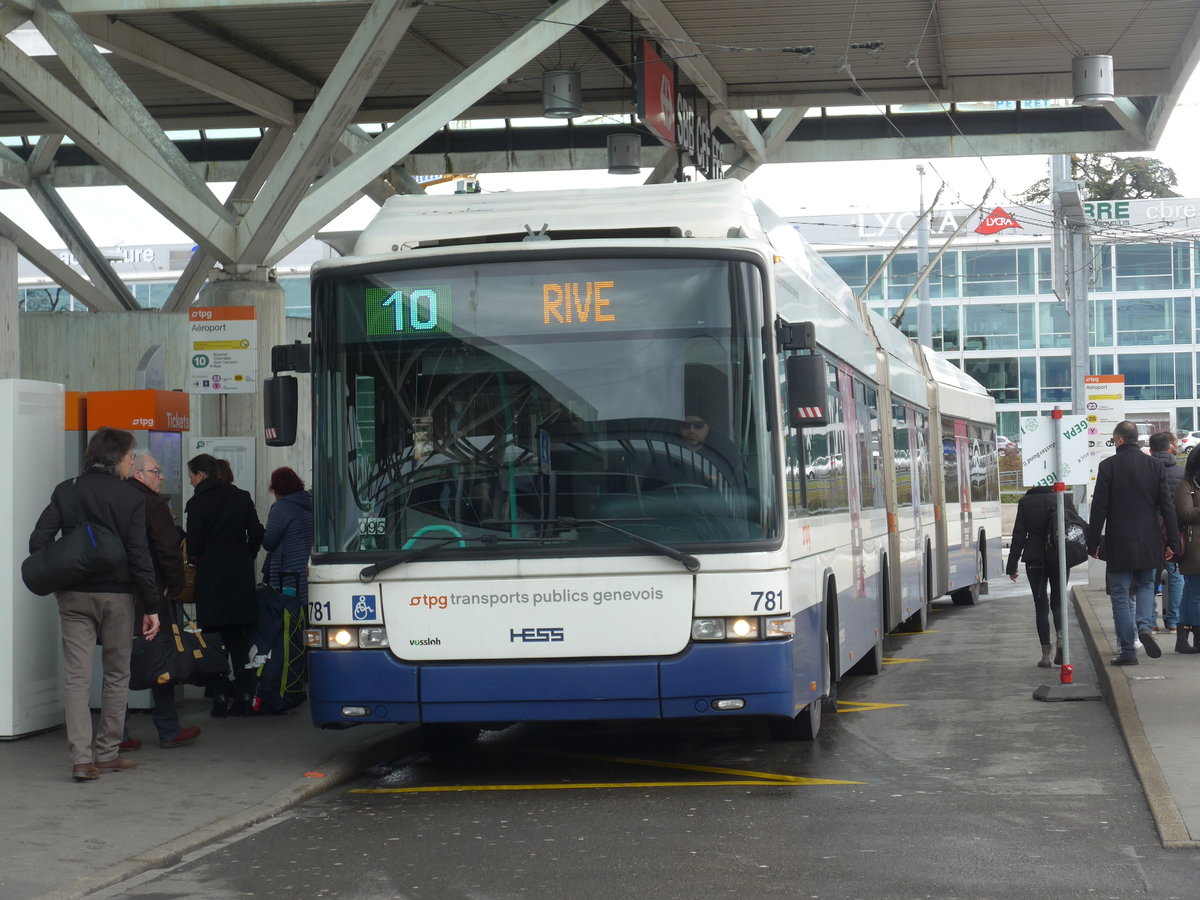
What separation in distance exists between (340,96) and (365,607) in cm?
621

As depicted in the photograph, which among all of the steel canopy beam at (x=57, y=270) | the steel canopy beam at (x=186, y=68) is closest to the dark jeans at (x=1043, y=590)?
the steel canopy beam at (x=186, y=68)

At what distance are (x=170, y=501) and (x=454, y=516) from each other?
14.7 feet

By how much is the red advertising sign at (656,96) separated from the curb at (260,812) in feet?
23.9

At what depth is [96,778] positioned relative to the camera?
9.02 metres

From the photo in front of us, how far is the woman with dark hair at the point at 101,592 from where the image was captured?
903cm

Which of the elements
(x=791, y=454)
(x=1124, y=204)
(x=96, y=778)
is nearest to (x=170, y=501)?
(x=96, y=778)

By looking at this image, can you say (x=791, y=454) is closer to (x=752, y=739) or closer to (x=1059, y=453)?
(x=752, y=739)

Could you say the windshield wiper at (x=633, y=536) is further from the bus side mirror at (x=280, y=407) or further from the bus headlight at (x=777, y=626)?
the bus side mirror at (x=280, y=407)

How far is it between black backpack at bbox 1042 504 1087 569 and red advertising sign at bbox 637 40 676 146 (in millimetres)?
5339

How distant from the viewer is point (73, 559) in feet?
29.2

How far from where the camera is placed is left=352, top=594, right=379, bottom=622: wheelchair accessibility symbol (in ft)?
28.7

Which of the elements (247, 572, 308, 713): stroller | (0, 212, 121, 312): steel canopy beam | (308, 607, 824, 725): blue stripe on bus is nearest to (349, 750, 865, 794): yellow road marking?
(308, 607, 824, 725): blue stripe on bus

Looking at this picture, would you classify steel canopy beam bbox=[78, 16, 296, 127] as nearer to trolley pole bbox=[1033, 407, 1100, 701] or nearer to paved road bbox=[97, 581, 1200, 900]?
paved road bbox=[97, 581, 1200, 900]

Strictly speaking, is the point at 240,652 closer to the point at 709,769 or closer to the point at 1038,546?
the point at 709,769
